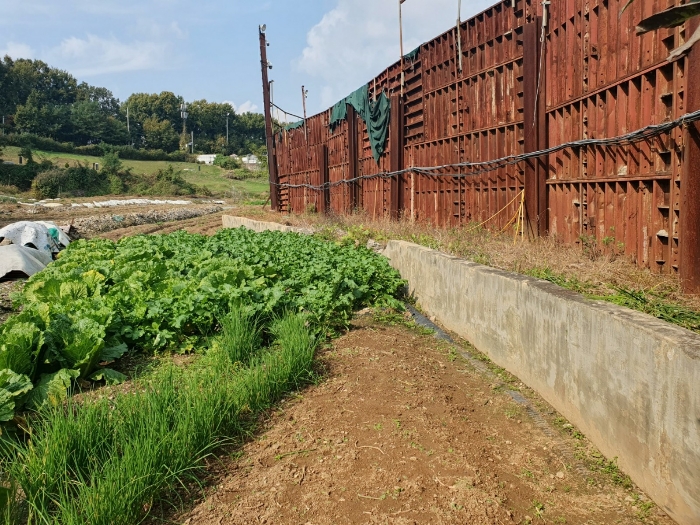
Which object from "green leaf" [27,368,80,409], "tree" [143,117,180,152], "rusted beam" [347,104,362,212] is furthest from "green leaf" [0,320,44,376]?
"tree" [143,117,180,152]

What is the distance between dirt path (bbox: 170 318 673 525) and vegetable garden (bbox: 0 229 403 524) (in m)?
0.33

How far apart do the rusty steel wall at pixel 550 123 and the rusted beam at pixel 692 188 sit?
0.08 metres

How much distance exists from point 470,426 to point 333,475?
3.85ft

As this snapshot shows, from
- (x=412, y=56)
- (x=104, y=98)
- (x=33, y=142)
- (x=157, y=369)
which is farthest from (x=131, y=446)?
(x=104, y=98)

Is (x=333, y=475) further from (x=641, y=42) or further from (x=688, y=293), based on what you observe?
(x=641, y=42)

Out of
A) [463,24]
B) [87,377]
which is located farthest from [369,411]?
[463,24]

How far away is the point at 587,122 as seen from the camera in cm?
721

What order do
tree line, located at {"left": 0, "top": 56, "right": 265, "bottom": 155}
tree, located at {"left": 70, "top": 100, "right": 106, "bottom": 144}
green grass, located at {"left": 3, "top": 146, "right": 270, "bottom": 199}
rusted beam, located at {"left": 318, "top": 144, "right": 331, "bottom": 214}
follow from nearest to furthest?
rusted beam, located at {"left": 318, "top": 144, "right": 331, "bottom": 214} < green grass, located at {"left": 3, "top": 146, "right": 270, "bottom": 199} < tree line, located at {"left": 0, "top": 56, "right": 265, "bottom": 155} < tree, located at {"left": 70, "top": 100, "right": 106, "bottom": 144}

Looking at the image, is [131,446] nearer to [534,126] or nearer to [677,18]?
[677,18]

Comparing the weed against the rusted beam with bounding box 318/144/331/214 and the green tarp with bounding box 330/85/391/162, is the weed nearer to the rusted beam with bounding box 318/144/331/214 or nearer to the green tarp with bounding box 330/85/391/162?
the green tarp with bounding box 330/85/391/162

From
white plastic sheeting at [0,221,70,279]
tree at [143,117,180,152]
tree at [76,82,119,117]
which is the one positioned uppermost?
tree at [76,82,119,117]

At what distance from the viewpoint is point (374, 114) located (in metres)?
15.1

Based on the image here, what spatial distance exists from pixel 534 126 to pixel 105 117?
291 ft

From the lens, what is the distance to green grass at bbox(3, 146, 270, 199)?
52719 mm
